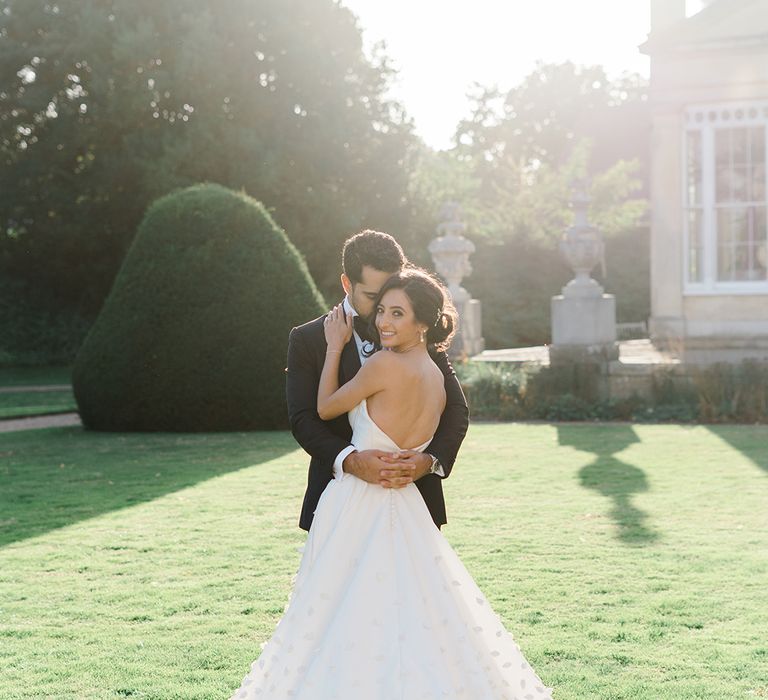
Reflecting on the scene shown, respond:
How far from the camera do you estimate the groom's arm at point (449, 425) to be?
146 inches

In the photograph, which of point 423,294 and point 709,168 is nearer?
point 423,294

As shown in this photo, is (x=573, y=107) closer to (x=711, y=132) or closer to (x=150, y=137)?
(x=150, y=137)

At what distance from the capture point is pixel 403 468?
3555 millimetres

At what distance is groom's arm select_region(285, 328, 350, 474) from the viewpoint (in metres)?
3.64

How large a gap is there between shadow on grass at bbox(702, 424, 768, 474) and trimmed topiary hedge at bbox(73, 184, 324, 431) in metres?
4.77

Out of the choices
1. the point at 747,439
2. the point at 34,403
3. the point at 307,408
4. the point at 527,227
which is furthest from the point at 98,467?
the point at 527,227

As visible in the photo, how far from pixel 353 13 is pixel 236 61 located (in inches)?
153

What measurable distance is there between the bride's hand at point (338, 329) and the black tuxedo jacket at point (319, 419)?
0.09 m

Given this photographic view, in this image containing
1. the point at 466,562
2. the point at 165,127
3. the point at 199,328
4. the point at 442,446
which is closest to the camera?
the point at 442,446

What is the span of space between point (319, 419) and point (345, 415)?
9cm

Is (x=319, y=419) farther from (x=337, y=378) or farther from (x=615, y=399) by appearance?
(x=615, y=399)

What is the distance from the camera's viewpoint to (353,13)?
2983cm

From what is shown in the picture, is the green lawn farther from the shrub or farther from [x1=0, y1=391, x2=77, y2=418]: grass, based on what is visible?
[x1=0, y1=391, x2=77, y2=418]: grass

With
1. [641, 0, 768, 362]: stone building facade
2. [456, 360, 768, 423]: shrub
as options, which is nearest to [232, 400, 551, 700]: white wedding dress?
[456, 360, 768, 423]: shrub
